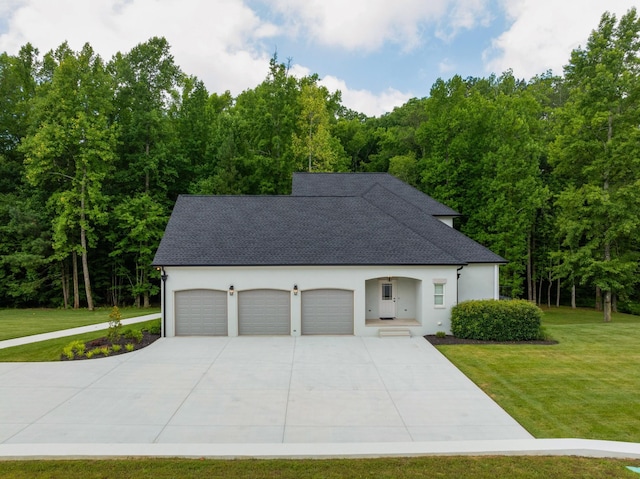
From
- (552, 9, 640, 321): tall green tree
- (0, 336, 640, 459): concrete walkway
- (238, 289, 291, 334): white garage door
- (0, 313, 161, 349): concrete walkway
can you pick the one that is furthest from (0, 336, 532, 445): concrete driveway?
(552, 9, 640, 321): tall green tree

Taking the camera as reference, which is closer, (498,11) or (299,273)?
(299,273)

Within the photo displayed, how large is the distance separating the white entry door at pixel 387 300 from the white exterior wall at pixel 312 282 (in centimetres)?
152

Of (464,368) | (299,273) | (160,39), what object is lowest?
(464,368)

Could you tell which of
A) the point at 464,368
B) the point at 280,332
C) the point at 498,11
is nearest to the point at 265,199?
the point at 280,332

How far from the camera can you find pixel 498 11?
22828 millimetres

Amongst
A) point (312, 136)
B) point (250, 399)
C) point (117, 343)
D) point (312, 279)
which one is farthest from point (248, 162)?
point (250, 399)

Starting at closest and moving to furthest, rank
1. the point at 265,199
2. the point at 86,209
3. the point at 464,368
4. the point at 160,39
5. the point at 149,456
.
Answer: the point at 149,456, the point at 464,368, the point at 265,199, the point at 86,209, the point at 160,39

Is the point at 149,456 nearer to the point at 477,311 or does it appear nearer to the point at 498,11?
the point at 477,311

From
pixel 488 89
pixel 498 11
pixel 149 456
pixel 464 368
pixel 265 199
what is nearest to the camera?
pixel 149 456

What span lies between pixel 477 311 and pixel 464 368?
12.8 feet

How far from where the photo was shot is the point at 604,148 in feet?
71.2

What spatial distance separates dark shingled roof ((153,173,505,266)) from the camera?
638 inches

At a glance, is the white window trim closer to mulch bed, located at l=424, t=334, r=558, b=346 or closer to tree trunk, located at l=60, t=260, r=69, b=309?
mulch bed, located at l=424, t=334, r=558, b=346

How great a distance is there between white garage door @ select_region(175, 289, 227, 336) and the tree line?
7711mm
